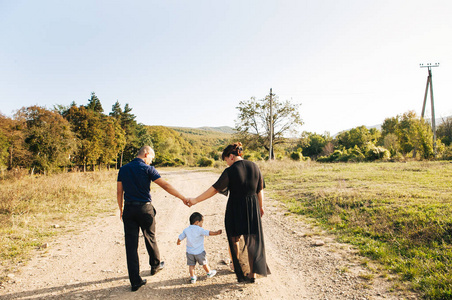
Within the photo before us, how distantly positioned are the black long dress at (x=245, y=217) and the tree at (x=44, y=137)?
23463 mm

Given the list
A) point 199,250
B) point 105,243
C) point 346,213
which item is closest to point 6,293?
point 105,243

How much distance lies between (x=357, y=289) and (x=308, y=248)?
5.66ft

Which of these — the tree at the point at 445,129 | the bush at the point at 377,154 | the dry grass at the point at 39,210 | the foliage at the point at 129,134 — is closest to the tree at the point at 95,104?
the foliage at the point at 129,134

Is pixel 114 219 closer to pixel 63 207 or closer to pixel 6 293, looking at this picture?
pixel 63 207

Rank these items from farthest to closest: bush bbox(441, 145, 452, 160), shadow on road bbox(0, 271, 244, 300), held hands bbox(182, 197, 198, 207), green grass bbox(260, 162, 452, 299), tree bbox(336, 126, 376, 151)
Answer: tree bbox(336, 126, 376, 151)
bush bbox(441, 145, 452, 160)
held hands bbox(182, 197, 198, 207)
green grass bbox(260, 162, 452, 299)
shadow on road bbox(0, 271, 244, 300)

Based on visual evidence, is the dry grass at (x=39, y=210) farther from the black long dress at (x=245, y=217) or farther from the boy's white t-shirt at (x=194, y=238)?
the black long dress at (x=245, y=217)

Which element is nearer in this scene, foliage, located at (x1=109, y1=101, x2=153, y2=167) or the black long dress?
the black long dress

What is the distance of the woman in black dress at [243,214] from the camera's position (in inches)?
147

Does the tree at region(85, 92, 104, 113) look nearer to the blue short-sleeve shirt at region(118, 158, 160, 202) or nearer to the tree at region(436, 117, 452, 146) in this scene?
the blue short-sleeve shirt at region(118, 158, 160, 202)

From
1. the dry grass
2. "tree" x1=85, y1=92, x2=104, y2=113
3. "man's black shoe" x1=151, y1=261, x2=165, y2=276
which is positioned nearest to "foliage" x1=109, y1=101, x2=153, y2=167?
"tree" x1=85, y1=92, x2=104, y2=113

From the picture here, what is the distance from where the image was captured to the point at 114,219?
316 inches

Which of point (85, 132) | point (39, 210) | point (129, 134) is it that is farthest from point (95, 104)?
point (39, 210)

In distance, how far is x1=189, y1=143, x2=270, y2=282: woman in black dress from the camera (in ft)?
12.3

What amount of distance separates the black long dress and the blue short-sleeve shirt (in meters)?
1.16
